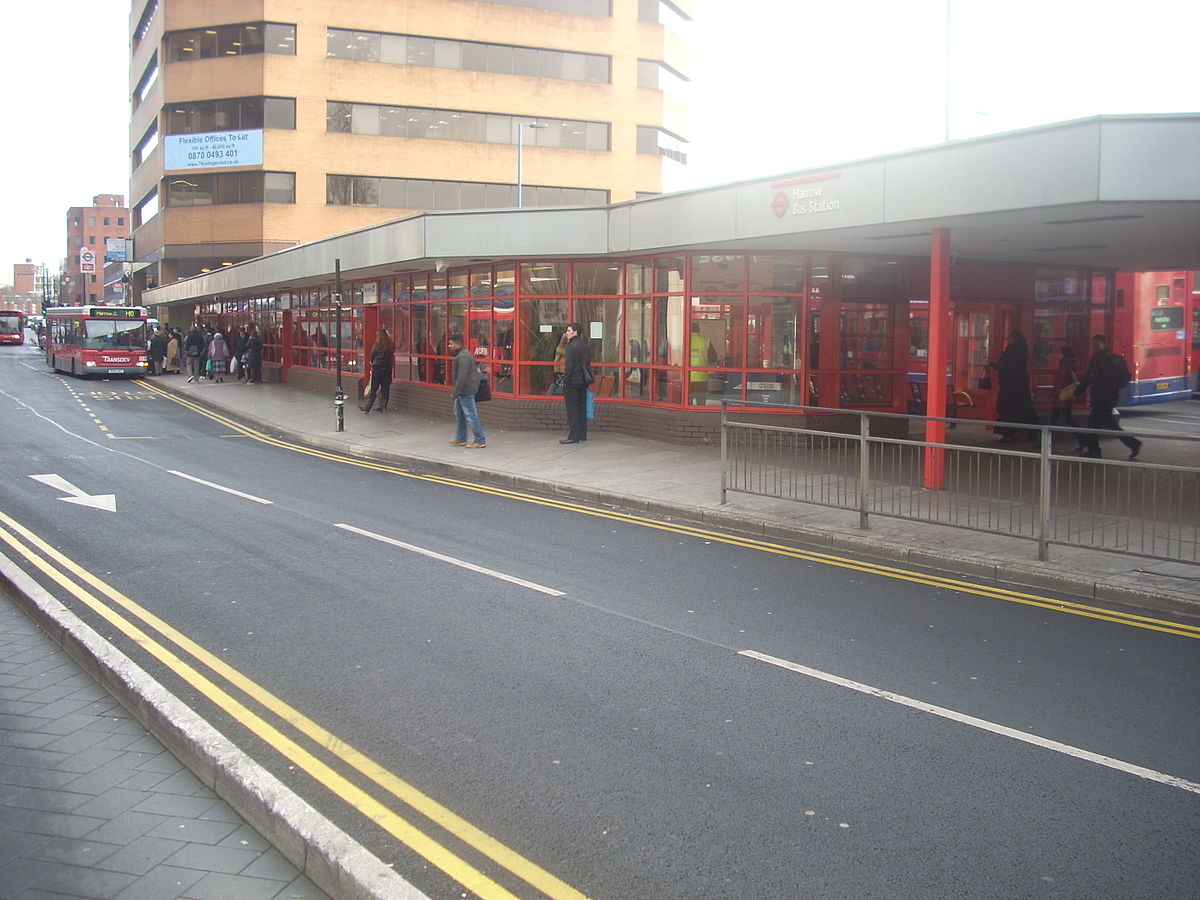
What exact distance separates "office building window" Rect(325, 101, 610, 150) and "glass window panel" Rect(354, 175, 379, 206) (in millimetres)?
2300

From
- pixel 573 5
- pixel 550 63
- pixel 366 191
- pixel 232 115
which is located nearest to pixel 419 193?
pixel 366 191

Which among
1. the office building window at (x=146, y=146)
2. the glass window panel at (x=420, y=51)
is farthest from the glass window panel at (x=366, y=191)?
the office building window at (x=146, y=146)

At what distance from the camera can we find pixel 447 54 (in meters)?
51.7

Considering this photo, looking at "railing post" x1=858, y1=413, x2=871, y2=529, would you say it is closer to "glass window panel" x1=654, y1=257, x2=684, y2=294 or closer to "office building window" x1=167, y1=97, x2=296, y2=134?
"glass window panel" x1=654, y1=257, x2=684, y2=294

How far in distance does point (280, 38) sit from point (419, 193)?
9.59 m

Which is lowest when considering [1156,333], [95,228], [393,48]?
[1156,333]

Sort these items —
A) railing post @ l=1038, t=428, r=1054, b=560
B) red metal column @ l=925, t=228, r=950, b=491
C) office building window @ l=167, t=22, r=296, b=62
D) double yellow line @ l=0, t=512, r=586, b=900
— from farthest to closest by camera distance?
1. office building window @ l=167, t=22, r=296, b=62
2. red metal column @ l=925, t=228, r=950, b=491
3. railing post @ l=1038, t=428, r=1054, b=560
4. double yellow line @ l=0, t=512, r=586, b=900

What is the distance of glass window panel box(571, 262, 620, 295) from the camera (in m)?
20.5

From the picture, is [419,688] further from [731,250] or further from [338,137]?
[338,137]

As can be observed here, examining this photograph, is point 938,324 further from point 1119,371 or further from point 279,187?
point 279,187

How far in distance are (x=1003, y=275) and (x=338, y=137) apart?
38.7 meters

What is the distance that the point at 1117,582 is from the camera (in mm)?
8539

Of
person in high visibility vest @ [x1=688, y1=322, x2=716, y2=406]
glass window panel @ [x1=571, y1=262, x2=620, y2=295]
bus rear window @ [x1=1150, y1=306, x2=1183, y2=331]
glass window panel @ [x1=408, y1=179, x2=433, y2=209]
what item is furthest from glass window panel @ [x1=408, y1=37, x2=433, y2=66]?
person in high visibility vest @ [x1=688, y1=322, x2=716, y2=406]

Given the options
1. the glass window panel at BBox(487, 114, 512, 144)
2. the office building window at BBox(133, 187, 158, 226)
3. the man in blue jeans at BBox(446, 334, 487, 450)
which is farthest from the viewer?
the office building window at BBox(133, 187, 158, 226)
